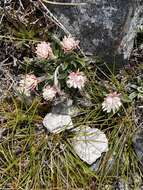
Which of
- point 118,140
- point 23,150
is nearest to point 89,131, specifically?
point 118,140

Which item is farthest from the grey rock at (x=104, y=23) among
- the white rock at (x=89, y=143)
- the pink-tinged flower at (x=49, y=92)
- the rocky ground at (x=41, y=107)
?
the white rock at (x=89, y=143)

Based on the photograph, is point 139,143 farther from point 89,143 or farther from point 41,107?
point 41,107

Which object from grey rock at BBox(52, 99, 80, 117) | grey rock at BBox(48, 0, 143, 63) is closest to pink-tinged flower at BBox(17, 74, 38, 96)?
grey rock at BBox(52, 99, 80, 117)

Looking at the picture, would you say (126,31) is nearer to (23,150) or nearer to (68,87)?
(68,87)

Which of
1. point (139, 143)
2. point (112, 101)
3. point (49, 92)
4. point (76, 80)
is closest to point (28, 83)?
point (49, 92)

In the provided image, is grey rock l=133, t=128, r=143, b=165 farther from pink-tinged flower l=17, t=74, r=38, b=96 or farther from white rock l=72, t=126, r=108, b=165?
pink-tinged flower l=17, t=74, r=38, b=96

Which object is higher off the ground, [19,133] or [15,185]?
[19,133]

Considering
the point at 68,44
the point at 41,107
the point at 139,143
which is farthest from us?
the point at 41,107
